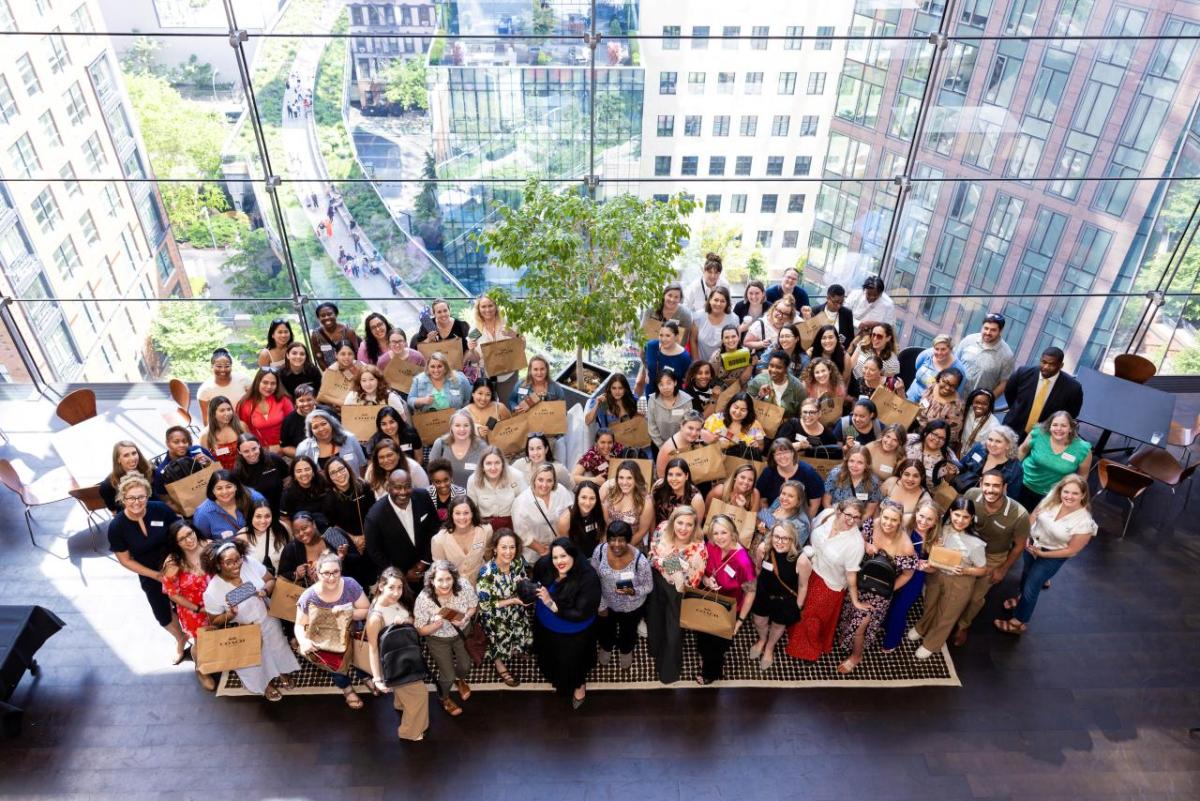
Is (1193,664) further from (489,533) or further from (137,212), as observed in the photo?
(137,212)

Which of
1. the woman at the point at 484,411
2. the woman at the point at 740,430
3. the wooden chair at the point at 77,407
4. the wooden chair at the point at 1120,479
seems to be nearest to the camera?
the woman at the point at 740,430

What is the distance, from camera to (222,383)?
5.39m

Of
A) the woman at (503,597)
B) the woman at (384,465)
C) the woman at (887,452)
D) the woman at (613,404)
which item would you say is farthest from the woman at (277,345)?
the woman at (887,452)

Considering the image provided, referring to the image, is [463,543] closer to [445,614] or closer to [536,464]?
[445,614]

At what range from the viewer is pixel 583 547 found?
15.1 feet

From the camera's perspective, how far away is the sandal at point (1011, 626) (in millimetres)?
5180

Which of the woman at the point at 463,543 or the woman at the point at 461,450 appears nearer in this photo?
the woman at the point at 463,543

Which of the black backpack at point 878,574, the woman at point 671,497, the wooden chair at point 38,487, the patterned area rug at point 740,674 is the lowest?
the patterned area rug at point 740,674

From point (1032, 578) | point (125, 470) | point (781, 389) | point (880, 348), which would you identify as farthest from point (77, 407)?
point (1032, 578)

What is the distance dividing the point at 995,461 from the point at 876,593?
1203mm

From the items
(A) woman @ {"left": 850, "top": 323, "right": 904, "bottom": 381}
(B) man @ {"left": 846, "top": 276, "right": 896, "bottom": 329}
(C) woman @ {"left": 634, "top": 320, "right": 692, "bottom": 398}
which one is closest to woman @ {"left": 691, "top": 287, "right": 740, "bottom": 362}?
(C) woman @ {"left": 634, "top": 320, "right": 692, "bottom": 398}

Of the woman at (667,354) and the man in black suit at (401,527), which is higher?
the woman at (667,354)

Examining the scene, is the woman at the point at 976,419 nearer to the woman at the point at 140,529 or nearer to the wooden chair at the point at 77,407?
the woman at the point at 140,529

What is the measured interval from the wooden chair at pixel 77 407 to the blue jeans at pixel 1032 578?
7.02m
